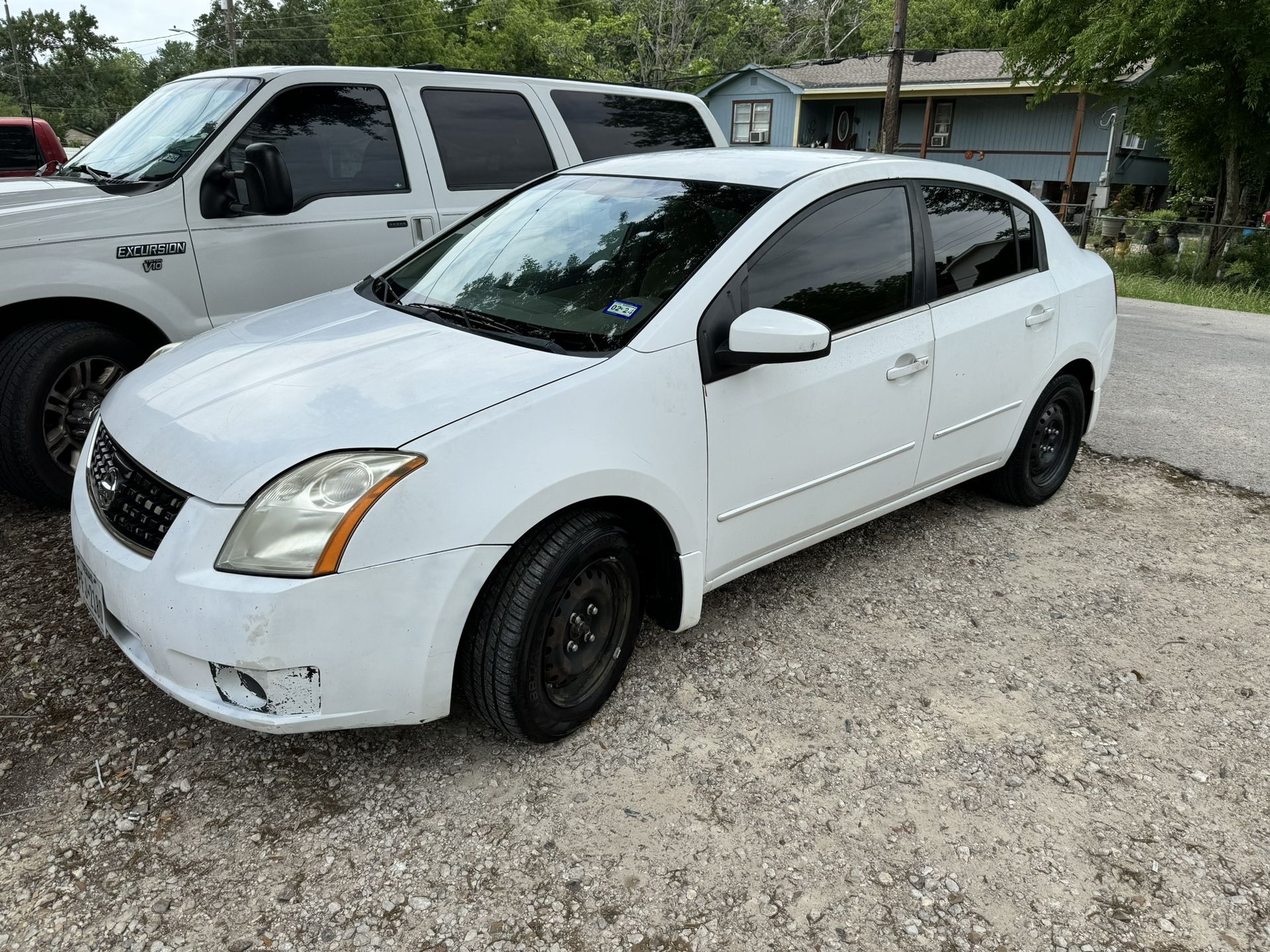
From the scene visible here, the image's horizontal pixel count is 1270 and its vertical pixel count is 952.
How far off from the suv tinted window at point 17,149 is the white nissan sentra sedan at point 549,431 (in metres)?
9.03

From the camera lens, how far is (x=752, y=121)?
3516 cm

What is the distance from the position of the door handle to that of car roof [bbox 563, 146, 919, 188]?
2.41 ft

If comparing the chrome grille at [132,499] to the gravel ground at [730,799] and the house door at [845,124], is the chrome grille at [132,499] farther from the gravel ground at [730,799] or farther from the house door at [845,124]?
Result: the house door at [845,124]

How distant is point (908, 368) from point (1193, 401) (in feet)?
14.9

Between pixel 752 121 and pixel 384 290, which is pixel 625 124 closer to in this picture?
pixel 384 290

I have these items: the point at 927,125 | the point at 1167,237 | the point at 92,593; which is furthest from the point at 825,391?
the point at 927,125

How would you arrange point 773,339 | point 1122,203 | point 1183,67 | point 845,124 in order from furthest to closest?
point 845,124, point 1122,203, point 1183,67, point 773,339

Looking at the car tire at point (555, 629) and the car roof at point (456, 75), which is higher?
the car roof at point (456, 75)

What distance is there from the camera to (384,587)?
235 centimetres

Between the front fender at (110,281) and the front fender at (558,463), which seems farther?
the front fender at (110,281)

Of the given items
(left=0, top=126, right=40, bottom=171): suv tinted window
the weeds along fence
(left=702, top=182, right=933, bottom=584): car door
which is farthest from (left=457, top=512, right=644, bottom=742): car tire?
the weeds along fence

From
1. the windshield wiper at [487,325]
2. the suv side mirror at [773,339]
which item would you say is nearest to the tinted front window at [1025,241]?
the suv side mirror at [773,339]

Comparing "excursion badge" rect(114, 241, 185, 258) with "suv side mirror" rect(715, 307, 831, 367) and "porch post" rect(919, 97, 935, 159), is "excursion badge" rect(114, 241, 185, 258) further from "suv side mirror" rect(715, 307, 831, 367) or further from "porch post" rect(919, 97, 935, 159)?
"porch post" rect(919, 97, 935, 159)

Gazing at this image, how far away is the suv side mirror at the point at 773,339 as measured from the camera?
284 centimetres
